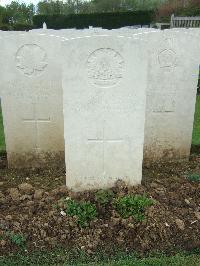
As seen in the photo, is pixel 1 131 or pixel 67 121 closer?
pixel 67 121

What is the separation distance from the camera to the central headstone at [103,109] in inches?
160

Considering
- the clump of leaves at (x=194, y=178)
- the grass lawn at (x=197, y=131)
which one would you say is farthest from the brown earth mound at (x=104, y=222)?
the grass lawn at (x=197, y=131)

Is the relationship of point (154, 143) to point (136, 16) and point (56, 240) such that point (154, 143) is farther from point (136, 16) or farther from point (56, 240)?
point (136, 16)

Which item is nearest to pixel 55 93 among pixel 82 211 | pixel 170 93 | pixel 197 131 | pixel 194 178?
pixel 170 93

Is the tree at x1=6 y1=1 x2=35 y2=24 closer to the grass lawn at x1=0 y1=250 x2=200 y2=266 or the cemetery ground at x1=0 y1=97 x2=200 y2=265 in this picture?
the cemetery ground at x1=0 y1=97 x2=200 y2=265

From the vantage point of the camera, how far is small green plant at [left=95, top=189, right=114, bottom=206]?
423 centimetres

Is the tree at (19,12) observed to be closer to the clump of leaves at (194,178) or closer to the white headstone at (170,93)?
the white headstone at (170,93)

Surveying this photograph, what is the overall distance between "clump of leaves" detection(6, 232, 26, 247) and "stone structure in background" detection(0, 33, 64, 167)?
77.3 inches

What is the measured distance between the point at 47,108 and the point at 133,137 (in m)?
1.59

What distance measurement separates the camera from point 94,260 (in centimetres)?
367

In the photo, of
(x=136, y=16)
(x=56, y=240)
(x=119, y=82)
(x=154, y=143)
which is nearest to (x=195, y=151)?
(x=154, y=143)

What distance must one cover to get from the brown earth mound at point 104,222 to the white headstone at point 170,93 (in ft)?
3.51

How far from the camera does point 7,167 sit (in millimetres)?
5707

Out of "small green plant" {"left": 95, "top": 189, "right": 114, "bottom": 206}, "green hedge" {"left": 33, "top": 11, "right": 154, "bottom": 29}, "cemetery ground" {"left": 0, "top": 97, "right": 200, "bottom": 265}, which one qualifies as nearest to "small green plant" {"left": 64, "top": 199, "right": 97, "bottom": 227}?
"cemetery ground" {"left": 0, "top": 97, "right": 200, "bottom": 265}
